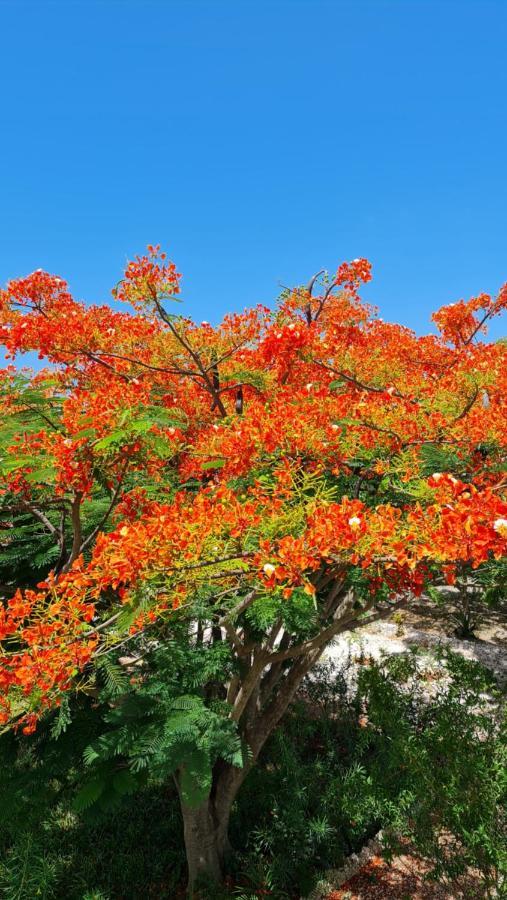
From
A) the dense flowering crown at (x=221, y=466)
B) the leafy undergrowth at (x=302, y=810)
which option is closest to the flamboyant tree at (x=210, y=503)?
the dense flowering crown at (x=221, y=466)

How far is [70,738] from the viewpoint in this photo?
4.08 m

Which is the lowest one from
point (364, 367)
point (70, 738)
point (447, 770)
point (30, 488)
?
point (447, 770)

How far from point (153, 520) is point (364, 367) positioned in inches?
127

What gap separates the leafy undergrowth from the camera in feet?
12.9

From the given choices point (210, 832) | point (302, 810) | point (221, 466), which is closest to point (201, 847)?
point (210, 832)

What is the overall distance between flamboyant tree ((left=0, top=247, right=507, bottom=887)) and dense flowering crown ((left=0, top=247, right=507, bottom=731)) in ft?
0.06

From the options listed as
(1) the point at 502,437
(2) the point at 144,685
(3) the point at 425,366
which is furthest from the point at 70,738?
(3) the point at 425,366

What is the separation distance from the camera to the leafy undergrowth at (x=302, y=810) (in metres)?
3.94

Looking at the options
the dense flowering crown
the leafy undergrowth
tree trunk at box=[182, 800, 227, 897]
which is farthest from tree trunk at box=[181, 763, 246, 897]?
the dense flowering crown

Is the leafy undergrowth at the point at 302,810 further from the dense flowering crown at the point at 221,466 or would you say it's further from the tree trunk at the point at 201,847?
the dense flowering crown at the point at 221,466

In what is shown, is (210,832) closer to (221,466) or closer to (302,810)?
(302,810)

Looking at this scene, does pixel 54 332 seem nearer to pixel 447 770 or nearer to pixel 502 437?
pixel 502 437

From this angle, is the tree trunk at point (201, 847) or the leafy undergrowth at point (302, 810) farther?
the tree trunk at point (201, 847)

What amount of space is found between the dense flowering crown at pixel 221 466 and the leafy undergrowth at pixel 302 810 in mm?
1552
